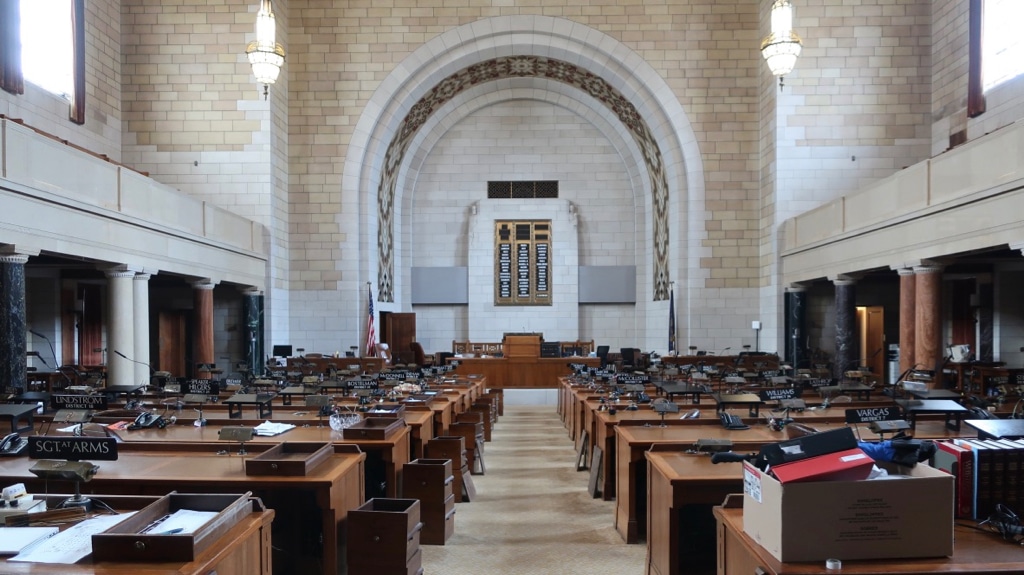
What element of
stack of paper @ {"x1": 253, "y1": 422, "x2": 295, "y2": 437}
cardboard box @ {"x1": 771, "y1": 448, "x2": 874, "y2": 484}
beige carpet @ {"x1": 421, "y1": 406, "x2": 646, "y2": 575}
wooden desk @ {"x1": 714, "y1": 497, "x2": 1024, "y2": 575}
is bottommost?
beige carpet @ {"x1": 421, "y1": 406, "x2": 646, "y2": 575}

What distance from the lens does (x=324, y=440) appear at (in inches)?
173

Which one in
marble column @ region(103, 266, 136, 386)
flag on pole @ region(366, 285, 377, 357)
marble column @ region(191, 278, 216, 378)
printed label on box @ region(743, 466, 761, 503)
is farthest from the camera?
flag on pole @ region(366, 285, 377, 357)

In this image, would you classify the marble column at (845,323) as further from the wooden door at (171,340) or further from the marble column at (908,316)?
the wooden door at (171,340)

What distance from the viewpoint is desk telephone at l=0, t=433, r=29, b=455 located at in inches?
150

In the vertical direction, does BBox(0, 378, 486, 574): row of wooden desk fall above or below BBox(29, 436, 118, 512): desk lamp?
below

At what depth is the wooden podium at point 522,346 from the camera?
49.6 ft

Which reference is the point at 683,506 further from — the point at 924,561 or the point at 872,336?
the point at 872,336

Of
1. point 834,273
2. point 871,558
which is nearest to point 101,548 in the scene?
point 871,558

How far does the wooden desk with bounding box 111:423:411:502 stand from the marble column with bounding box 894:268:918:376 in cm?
837

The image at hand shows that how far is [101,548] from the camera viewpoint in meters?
2.12

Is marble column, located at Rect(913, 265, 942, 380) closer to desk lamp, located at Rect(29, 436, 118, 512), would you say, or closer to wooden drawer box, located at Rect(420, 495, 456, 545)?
wooden drawer box, located at Rect(420, 495, 456, 545)

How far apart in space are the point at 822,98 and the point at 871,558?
1431 centimetres

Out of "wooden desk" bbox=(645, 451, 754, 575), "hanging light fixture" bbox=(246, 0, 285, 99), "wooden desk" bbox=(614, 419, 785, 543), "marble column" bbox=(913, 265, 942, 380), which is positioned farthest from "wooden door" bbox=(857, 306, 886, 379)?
"wooden desk" bbox=(645, 451, 754, 575)

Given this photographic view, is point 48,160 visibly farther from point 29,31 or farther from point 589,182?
point 589,182
